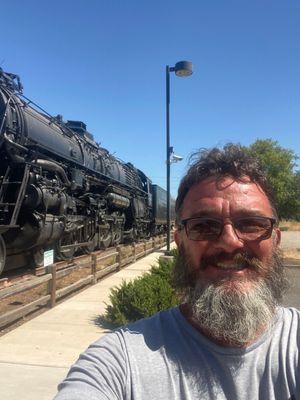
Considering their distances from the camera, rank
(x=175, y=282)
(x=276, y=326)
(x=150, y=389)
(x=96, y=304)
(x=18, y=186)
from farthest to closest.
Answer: (x=18, y=186), (x=96, y=304), (x=175, y=282), (x=276, y=326), (x=150, y=389)

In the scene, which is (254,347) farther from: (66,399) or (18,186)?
(18,186)

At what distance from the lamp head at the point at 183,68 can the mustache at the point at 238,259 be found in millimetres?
14149

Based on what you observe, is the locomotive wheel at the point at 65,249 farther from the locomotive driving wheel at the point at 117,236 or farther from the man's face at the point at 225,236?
the man's face at the point at 225,236

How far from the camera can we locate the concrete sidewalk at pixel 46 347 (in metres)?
4.24

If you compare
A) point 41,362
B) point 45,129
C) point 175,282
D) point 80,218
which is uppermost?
point 45,129

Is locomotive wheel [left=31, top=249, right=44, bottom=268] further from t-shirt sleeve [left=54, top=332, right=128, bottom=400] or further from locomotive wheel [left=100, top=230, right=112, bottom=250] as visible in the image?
t-shirt sleeve [left=54, top=332, right=128, bottom=400]

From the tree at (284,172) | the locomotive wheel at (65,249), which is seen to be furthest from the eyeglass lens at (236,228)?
the tree at (284,172)

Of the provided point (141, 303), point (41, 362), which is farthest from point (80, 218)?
point (41, 362)

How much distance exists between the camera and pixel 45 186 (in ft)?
36.8

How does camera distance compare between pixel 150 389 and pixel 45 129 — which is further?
pixel 45 129

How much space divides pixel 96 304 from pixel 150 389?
684 centimetres

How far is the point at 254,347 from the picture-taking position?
169 cm

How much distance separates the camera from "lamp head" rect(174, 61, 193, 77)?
15.2 m

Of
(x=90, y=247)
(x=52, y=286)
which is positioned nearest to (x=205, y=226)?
(x=52, y=286)
